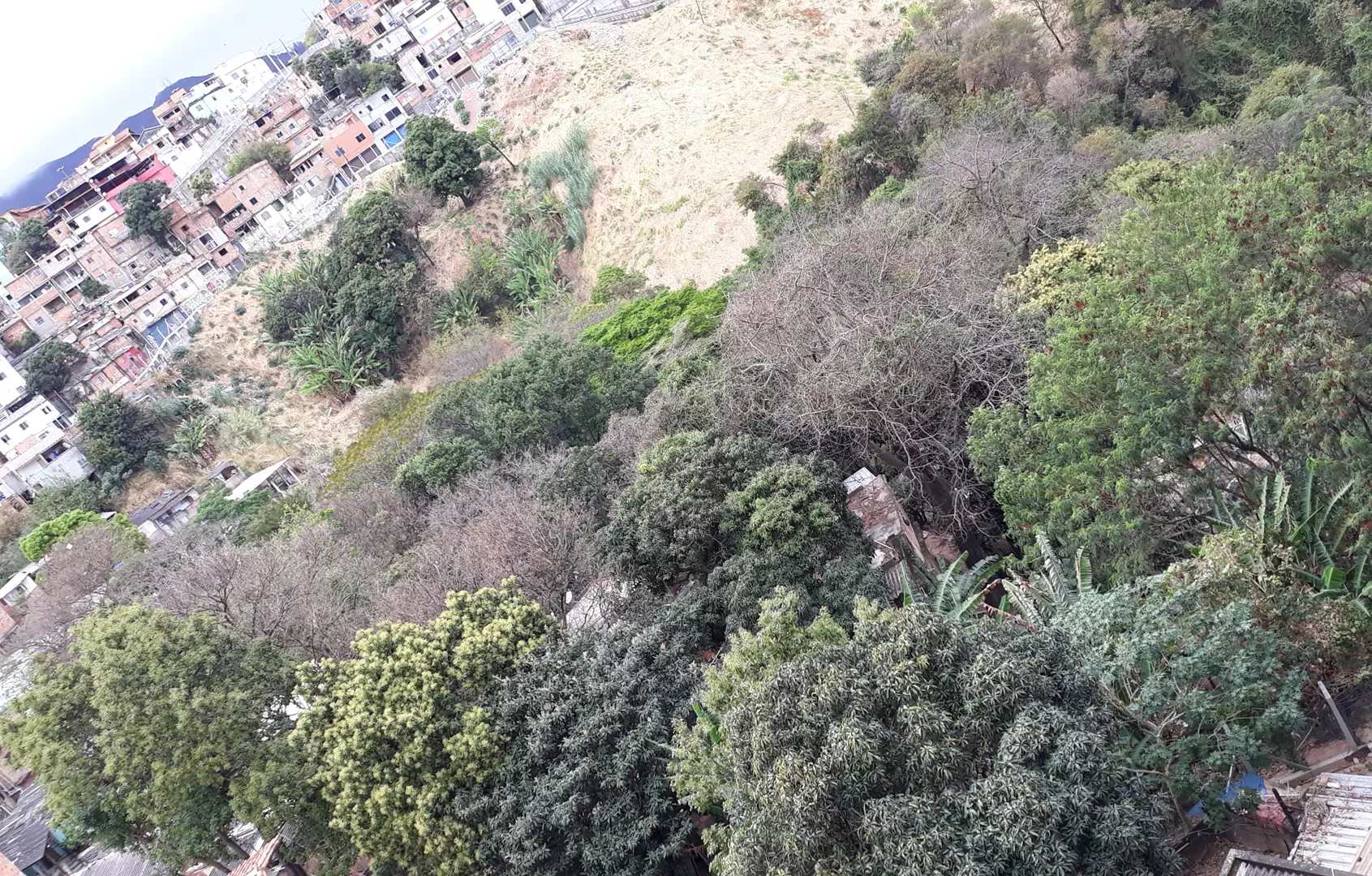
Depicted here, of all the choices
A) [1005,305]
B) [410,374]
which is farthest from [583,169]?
[1005,305]

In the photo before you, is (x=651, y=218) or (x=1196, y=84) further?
(x=651, y=218)

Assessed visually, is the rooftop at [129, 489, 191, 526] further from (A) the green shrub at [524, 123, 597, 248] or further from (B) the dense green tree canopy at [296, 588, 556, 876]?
(B) the dense green tree canopy at [296, 588, 556, 876]

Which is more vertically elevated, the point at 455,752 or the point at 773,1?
the point at 773,1

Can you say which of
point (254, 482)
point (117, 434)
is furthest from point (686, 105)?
point (117, 434)

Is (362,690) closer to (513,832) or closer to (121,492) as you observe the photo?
(513,832)

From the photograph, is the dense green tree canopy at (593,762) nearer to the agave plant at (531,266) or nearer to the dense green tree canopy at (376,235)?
the agave plant at (531,266)

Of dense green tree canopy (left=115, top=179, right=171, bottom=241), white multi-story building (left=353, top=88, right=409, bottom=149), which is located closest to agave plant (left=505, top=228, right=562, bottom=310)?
white multi-story building (left=353, top=88, right=409, bottom=149)
